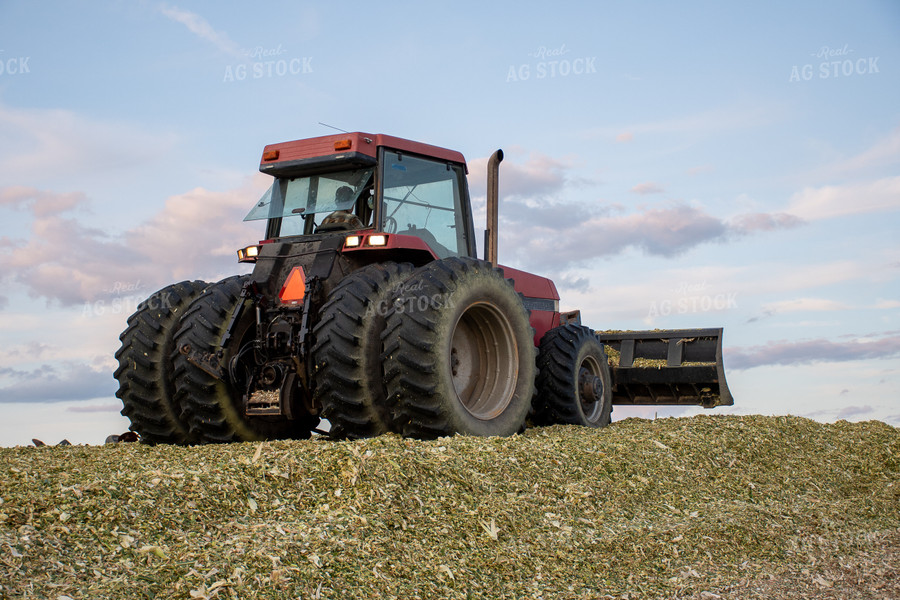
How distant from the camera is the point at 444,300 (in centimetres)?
610

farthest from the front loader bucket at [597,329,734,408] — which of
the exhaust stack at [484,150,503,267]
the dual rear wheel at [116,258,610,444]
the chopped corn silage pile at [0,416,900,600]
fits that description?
the chopped corn silage pile at [0,416,900,600]

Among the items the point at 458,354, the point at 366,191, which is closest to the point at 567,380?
the point at 458,354

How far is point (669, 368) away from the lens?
1005cm

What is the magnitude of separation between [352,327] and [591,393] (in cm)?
377

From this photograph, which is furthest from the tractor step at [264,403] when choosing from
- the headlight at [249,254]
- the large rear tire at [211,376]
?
the headlight at [249,254]

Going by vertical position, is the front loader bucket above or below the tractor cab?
below

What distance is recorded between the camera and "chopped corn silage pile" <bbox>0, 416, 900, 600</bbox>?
3.58 meters

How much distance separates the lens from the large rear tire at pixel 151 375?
7.19 m

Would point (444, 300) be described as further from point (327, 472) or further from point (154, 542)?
point (154, 542)

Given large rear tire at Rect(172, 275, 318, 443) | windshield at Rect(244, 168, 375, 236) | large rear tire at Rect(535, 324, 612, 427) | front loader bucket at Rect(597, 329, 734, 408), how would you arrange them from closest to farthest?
large rear tire at Rect(172, 275, 318, 443) < windshield at Rect(244, 168, 375, 236) < large rear tire at Rect(535, 324, 612, 427) < front loader bucket at Rect(597, 329, 734, 408)

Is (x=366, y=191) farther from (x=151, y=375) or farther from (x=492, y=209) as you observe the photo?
(x=151, y=375)

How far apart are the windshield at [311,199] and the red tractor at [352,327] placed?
1cm

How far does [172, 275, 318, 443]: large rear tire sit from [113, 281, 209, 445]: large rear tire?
21 centimetres

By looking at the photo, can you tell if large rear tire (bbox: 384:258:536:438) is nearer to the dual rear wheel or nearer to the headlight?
the dual rear wheel
